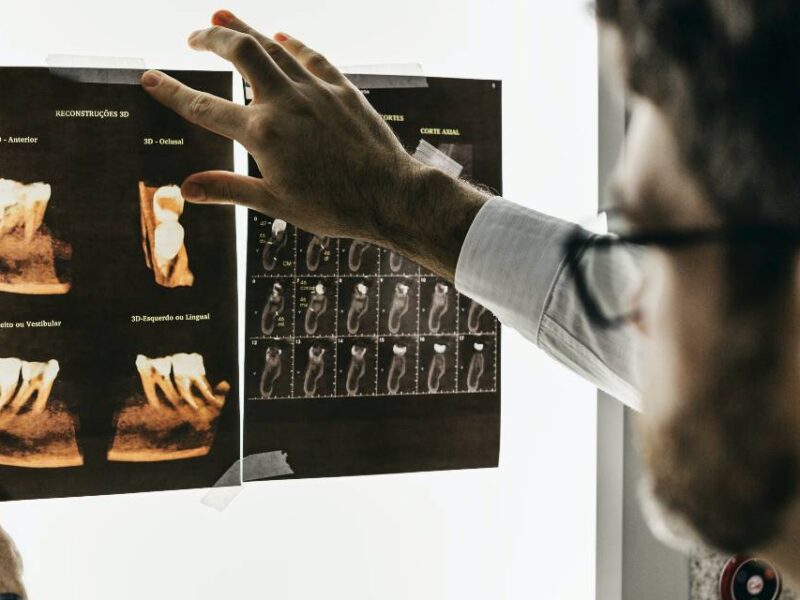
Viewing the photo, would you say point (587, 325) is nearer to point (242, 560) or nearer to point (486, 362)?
point (486, 362)

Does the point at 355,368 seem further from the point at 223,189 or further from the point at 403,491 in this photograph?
the point at 223,189

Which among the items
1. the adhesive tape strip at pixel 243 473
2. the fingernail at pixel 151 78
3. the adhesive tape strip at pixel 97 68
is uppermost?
the adhesive tape strip at pixel 97 68

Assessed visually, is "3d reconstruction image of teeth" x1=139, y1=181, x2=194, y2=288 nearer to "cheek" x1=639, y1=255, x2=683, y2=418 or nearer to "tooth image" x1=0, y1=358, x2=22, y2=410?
"tooth image" x1=0, y1=358, x2=22, y2=410

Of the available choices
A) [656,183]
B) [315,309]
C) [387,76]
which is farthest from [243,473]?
[656,183]

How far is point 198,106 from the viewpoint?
75cm

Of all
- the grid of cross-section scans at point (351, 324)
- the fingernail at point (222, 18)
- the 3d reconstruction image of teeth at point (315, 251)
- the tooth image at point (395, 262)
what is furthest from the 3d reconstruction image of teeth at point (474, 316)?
the fingernail at point (222, 18)

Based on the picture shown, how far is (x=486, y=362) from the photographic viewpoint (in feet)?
3.10

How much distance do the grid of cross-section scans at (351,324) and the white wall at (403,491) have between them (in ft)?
0.25

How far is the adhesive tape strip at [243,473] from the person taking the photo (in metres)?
0.86

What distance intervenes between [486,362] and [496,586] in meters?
0.31

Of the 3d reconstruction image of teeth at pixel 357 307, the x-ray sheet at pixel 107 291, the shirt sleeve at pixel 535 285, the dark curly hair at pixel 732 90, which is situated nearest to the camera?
the dark curly hair at pixel 732 90

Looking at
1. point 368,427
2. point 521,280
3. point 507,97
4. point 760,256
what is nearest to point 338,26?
point 507,97

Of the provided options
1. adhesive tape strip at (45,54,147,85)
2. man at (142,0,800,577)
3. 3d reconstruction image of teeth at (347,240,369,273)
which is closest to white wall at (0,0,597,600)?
adhesive tape strip at (45,54,147,85)

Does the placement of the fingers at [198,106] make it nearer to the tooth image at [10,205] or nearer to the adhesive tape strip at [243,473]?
the tooth image at [10,205]
